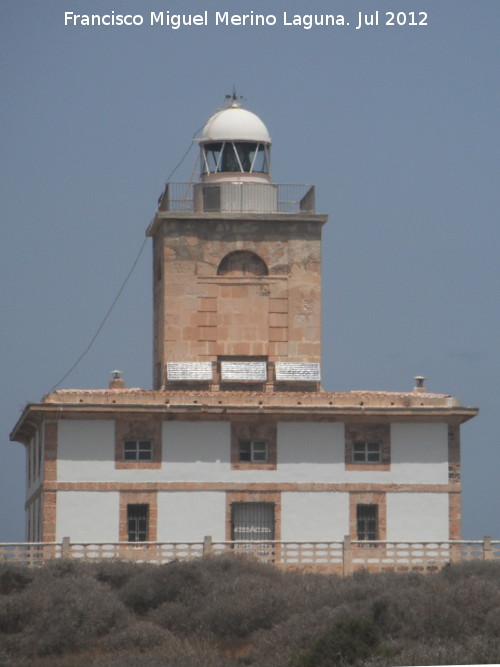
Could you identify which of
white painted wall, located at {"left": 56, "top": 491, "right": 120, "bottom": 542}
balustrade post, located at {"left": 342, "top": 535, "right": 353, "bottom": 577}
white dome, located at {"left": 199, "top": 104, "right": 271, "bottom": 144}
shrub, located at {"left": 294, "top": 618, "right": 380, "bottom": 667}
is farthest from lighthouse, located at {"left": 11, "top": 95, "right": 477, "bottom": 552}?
shrub, located at {"left": 294, "top": 618, "right": 380, "bottom": 667}

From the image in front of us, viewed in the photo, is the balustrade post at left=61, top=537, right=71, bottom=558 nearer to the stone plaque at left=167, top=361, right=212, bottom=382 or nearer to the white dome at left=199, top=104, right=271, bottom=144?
the stone plaque at left=167, top=361, right=212, bottom=382

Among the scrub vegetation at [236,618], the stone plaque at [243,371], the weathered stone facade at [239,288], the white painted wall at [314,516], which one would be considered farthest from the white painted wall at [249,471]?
the scrub vegetation at [236,618]

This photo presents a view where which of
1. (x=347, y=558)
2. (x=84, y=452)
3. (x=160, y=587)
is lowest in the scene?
(x=160, y=587)

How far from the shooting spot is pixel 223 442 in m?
45.6

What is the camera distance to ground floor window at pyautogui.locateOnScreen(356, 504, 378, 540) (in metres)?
45.4

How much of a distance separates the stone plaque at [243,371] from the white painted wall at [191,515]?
12.8ft

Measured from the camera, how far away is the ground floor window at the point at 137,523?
4497cm

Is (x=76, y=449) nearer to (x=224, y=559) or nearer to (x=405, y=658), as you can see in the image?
(x=224, y=559)

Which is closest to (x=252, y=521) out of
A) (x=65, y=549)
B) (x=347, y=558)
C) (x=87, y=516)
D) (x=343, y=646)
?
(x=87, y=516)

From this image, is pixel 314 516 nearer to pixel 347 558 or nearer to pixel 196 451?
pixel 196 451

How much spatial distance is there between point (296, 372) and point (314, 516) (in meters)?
4.39

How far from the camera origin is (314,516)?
45.4 metres

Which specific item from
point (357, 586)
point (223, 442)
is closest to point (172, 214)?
point (223, 442)

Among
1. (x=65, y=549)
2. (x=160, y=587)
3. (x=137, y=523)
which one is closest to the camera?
(x=160, y=587)
